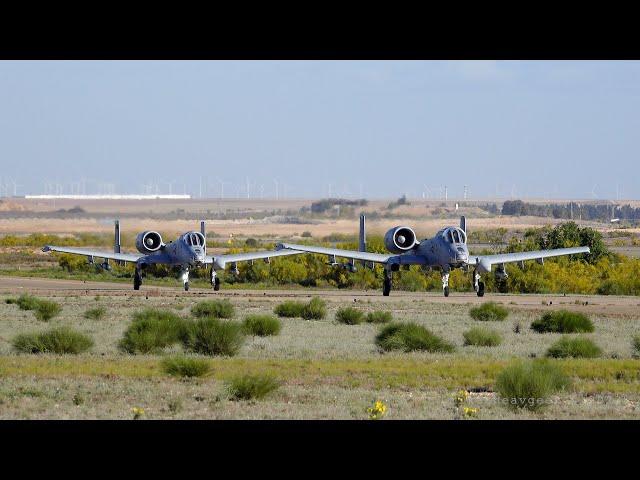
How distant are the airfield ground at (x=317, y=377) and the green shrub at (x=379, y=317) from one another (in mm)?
724

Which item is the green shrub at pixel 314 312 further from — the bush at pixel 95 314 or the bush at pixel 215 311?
the bush at pixel 95 314

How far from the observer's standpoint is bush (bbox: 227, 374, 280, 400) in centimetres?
1711

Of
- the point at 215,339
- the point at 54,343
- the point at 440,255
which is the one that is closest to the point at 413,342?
the point at 215,339

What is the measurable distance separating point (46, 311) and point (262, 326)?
938cm

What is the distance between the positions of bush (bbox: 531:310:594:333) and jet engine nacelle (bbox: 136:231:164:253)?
25.6 meters

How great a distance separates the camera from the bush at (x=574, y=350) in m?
25.1

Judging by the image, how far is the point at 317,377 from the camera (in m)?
20.3

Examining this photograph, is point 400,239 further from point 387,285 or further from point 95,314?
point 95,314

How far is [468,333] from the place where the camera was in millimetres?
28891
